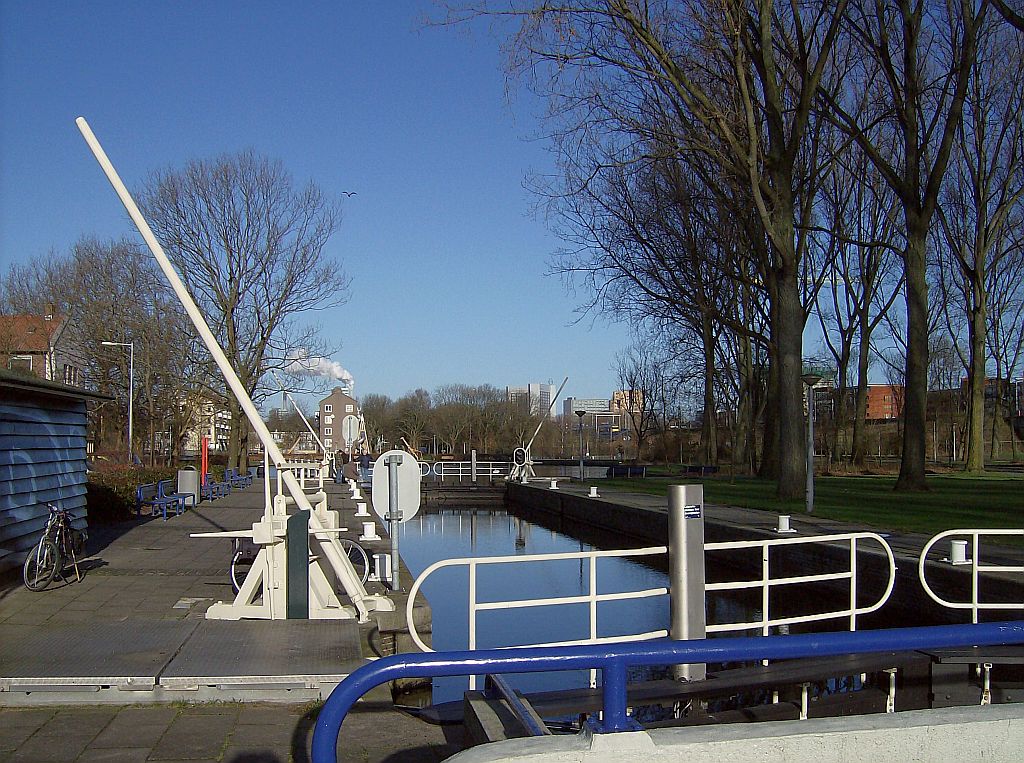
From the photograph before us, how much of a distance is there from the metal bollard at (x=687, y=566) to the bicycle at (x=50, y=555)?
8544 mm

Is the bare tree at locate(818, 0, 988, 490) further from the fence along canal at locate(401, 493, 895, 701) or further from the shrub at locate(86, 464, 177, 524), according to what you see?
the shrub at locate(86, 464, 177, 524)

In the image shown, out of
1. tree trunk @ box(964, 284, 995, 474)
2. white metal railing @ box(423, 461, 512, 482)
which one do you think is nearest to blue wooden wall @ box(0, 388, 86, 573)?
tree trunk @ box(964, 284, 995, 474)

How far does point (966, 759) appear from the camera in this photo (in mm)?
4207

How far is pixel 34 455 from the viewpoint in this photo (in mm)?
13984

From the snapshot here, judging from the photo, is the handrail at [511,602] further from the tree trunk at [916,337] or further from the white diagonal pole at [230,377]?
the tree trunk at [916,337]

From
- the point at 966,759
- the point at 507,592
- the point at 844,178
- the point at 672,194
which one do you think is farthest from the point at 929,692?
the point at 844,178

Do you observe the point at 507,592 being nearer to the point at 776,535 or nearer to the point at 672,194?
the point at 776,535

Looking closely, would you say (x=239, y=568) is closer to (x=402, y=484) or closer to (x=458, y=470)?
(x=402, y=484)

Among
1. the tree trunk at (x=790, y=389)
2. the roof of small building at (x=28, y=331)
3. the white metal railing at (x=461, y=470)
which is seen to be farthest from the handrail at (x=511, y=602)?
the white metal railing at (x=461, y=470)

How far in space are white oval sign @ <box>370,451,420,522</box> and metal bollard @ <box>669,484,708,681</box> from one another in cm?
337

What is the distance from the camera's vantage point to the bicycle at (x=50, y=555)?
12.5m

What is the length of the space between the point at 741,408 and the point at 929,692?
141 ft

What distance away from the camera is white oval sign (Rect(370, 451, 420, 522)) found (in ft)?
34.0

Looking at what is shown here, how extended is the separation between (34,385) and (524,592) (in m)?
9.14
